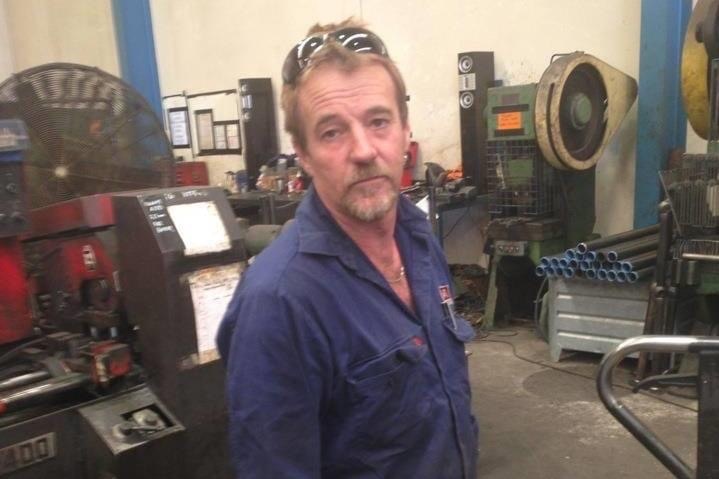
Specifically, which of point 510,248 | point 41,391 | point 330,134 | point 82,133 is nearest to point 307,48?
point 330,134

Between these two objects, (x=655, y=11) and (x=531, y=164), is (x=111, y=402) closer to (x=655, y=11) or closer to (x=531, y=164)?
(x=531, y=164)

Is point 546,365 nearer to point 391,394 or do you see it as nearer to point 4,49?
point 391,394

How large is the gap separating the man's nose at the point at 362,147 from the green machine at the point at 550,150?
8.03 ft

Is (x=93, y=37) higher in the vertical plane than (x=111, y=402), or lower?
higher

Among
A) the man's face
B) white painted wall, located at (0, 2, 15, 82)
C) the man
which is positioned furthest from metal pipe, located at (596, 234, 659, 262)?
white painted wall, located at (0, 2, 15, 82)

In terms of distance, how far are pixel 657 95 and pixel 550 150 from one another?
25.8 inches

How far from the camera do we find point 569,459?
243 cm

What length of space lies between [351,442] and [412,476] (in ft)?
0.37

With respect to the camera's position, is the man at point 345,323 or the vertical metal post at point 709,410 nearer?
the man at point 345,323

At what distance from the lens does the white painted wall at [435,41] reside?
3799 mm

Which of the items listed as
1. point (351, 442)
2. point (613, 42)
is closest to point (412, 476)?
point (351, 442)

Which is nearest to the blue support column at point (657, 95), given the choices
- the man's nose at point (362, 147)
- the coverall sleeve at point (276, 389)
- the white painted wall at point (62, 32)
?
the man's nose at point (362, 147)

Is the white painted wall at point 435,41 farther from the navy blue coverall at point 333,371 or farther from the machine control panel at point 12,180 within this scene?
the navy blue coverall at point 333,371

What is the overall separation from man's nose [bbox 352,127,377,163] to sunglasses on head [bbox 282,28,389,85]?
127 millimetres
